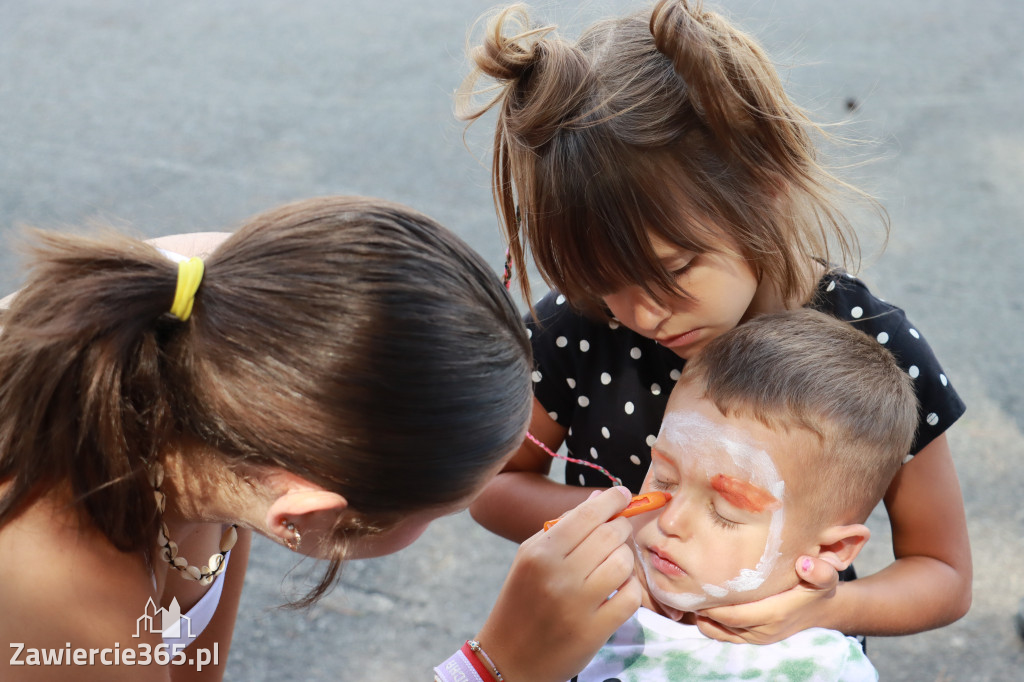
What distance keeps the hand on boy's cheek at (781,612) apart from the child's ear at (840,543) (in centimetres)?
2

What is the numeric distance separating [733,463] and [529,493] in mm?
373

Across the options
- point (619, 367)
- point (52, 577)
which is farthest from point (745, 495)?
point (52, 577)

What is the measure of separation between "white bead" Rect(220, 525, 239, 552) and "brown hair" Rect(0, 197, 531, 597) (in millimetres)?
438

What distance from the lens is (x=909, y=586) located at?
4.44ft

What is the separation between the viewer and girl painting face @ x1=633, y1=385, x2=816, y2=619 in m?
1.27

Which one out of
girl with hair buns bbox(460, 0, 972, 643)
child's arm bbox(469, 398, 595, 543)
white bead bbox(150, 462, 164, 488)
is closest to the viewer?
white bead bbox(150, 462, 164, 488)

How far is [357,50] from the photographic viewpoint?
206 inches

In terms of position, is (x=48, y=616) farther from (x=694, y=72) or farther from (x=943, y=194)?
(x=943, y=194)

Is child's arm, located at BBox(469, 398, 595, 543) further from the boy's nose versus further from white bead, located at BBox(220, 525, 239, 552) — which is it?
white bead, located at BBox(220, 525, 239, 552)

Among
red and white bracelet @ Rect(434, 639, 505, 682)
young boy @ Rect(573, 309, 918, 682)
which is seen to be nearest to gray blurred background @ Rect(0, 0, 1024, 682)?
young boy @ Rect(573, 309, 918, 682)

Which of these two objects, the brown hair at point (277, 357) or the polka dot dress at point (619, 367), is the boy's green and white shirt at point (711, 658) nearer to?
the polka dot dress at point (619, 367)

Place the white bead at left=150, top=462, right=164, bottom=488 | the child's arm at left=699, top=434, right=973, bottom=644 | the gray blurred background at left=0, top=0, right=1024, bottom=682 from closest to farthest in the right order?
the white bead at left=150, top=462, right=164, bottom=488
the child's arm at left=699, top=434, right=973, bottom=644
the gray blurred background at left=0, top=0, right=1024, bottom=682

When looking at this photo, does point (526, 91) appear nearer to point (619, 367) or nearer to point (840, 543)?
point (619, 367)

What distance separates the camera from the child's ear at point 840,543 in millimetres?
Result: 1271
